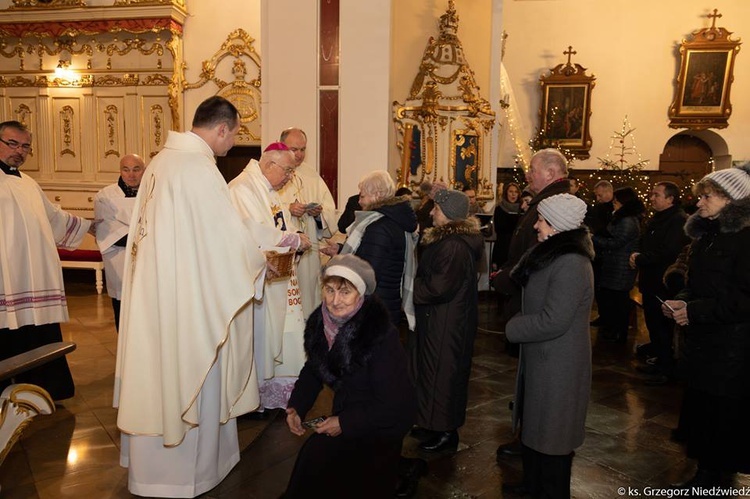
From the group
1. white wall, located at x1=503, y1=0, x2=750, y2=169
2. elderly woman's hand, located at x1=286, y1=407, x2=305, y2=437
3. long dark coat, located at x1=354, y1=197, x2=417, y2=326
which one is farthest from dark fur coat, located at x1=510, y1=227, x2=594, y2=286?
white wall, located at x1=503, y1=0, x2=750, y2=169

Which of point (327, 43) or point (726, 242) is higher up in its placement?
point (327, 43)

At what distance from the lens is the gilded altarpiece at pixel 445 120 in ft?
27.9

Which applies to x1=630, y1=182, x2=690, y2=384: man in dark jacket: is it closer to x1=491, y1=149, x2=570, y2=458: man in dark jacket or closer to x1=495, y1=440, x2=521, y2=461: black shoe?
x1=491, y1=149, x2=570, y2=458: man in dark jacket

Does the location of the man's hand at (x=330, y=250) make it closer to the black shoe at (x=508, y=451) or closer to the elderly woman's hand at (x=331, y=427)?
the black shoe at (x=508, y=451)

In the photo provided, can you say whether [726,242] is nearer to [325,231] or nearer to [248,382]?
[248,382]

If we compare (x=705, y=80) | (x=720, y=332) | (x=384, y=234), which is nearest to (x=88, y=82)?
(x=384, y=234)

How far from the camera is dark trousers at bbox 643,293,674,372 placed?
5.32 m

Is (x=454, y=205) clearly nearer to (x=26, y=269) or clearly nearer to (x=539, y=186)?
(x=539, y=186)

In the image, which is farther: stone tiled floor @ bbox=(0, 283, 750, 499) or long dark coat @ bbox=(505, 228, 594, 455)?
stone tiled floor @ bbox=(0, 283, 750, 499)

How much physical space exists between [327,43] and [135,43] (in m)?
5.68

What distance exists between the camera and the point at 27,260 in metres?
4.22

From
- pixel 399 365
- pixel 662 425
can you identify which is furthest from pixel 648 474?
pixel 399 365

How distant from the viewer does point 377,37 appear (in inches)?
286

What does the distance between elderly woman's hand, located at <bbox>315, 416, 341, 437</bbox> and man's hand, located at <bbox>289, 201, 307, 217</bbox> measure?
2.45m
